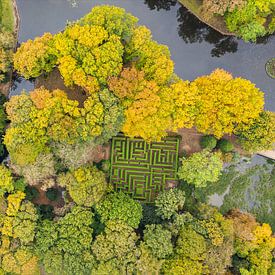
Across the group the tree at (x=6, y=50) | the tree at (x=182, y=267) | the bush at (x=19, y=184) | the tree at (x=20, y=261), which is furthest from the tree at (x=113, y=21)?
the tree at (x=20, y=261)

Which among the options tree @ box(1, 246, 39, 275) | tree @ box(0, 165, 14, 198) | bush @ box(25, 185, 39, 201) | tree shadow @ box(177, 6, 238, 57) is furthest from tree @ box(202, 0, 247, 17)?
tree @ box(1, 246, 39, 275)

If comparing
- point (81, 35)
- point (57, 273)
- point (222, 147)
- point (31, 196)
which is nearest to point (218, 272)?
point (222, 147)

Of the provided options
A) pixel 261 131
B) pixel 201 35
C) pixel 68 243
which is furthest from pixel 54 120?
pixel 261 131

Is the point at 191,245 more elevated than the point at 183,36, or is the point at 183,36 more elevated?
the point at 183,36

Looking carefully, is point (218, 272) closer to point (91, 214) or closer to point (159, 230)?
point (159, 230)

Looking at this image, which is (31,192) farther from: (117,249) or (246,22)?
(246,22)

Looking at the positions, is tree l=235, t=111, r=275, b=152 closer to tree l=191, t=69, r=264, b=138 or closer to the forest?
the forest
